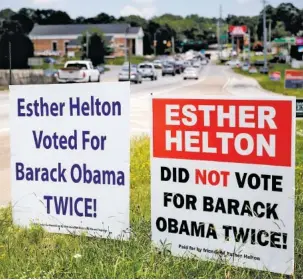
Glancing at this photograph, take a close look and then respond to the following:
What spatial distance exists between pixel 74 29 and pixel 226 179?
16320 centimetres

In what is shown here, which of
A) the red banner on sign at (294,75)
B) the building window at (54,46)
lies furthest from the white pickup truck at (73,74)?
the building window at (54,46)

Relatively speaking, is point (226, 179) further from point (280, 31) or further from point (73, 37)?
point (280, 31)

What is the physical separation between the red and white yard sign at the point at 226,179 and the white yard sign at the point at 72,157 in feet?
1.66

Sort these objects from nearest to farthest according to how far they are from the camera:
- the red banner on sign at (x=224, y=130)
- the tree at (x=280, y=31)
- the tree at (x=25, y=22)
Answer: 1. the red banner on sign at (x=224, y=130)
2. the tree at (x=25, y=22)
3. the tree at (x=280, y=31)

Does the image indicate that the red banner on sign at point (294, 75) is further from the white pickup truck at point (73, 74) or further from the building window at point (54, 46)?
the building window at point (54, 46)

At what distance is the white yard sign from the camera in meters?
5.77

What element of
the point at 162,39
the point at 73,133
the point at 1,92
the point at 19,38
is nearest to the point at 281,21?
the point at 162,39

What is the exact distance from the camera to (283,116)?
4.85m

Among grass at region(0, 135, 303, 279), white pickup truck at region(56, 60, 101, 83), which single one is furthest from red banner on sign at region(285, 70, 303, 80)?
grass at region(0, 135, 303, 279)

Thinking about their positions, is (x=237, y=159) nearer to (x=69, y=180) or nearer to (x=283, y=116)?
(x=283, y=116)

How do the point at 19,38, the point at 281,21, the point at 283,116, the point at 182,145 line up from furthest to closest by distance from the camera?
the point at 281,21
the point at 19,38
the point at 182,145
the point at 283,116

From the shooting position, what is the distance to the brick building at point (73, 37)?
160625 mm

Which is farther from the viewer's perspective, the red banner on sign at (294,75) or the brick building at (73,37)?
the brick building at (73,37)

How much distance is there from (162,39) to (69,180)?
177 meters
